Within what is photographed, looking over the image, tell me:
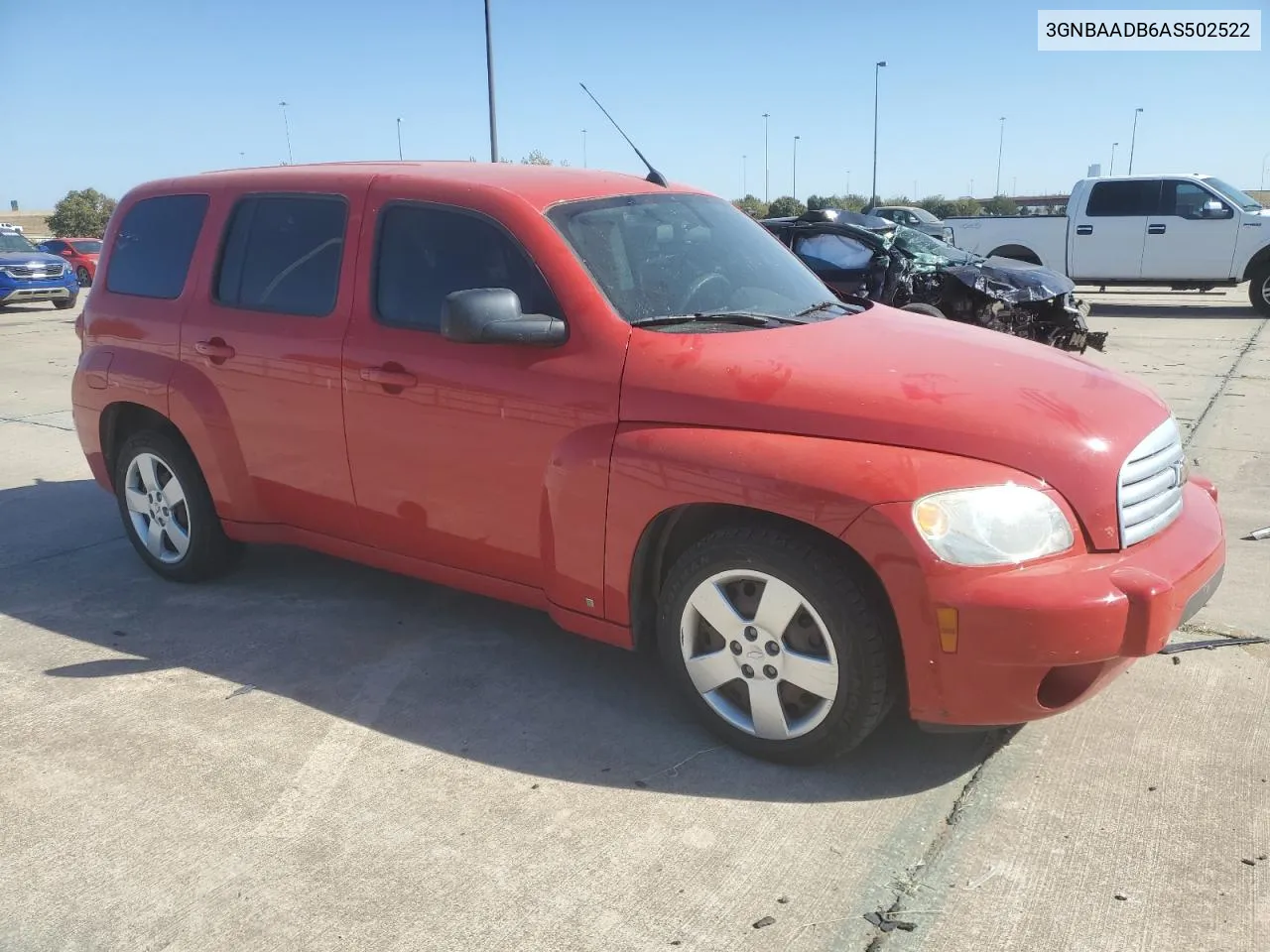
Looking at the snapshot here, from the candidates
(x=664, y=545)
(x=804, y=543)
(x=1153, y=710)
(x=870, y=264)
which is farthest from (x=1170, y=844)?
(x=870, y=264)

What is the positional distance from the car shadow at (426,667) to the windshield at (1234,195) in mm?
15069

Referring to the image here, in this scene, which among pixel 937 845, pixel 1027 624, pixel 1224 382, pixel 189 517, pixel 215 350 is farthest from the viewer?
pixel 1224 382

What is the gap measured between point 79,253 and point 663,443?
99.7ft

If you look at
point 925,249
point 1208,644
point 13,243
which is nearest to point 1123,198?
point 925,249

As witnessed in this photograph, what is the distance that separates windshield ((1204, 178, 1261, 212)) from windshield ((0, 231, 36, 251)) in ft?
71.8

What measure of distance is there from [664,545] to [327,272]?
1.79 metres

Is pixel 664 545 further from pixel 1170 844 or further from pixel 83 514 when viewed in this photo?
pixel 83 514

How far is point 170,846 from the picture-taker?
2938mm

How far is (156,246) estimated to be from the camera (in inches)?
189

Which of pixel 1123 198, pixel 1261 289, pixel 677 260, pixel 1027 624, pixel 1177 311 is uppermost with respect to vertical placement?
pixel 1123 198

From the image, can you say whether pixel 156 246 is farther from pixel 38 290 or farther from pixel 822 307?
pixel 38 290

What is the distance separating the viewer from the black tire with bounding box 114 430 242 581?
4711mm

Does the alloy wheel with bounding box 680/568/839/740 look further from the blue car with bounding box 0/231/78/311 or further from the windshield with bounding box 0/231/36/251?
the windshield with bounding box 0/231/36/251

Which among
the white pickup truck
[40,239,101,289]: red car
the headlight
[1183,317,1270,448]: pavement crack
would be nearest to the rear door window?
the headlight
